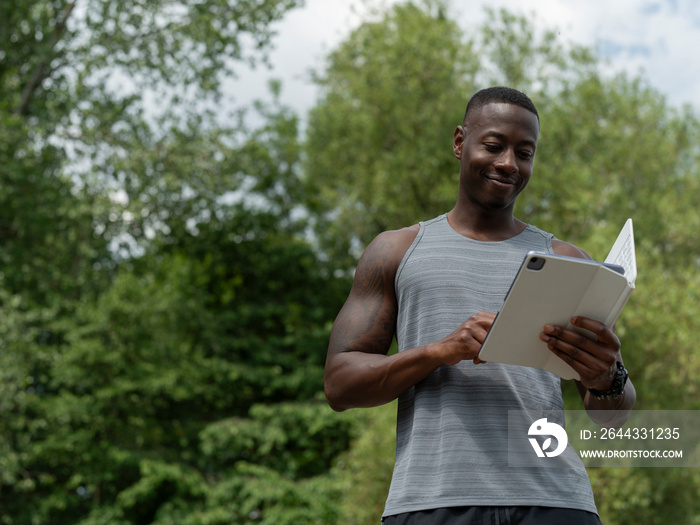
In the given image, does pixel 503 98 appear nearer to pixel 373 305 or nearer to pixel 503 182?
pixel 503 182

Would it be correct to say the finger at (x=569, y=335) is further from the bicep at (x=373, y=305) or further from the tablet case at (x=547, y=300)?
the bicep at (x=373, y=305)

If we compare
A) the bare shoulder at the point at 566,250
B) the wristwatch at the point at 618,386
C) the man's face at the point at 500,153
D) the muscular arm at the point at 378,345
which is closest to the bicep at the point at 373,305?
the muscular arm at the point at 378,345

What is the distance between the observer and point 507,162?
6.14 feet

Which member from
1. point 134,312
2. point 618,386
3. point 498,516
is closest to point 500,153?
point 618,386

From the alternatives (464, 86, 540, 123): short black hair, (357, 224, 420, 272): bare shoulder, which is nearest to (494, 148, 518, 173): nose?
(464, 86, 540, 123): short black hair

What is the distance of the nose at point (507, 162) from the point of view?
1.87m

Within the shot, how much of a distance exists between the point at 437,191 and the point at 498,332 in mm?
12768

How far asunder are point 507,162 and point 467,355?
53cm

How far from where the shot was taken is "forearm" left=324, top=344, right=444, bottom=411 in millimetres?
1674

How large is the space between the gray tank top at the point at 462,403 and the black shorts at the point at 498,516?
0.01m

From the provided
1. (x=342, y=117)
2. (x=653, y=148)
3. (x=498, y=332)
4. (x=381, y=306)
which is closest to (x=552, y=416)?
(x=498, y=332)

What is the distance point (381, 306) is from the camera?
1.93 metres

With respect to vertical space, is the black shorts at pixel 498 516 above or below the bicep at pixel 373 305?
below

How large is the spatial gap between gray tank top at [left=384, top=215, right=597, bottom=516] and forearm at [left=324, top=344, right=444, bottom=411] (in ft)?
0.27
